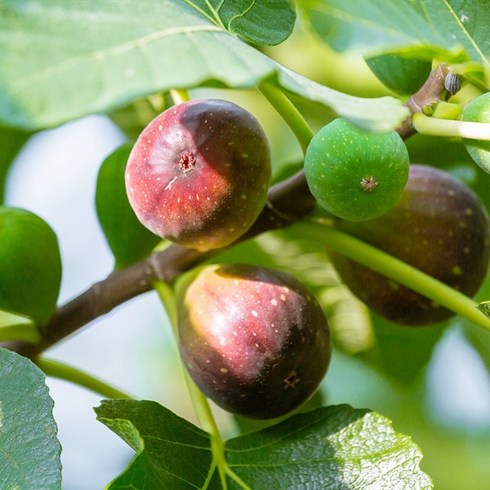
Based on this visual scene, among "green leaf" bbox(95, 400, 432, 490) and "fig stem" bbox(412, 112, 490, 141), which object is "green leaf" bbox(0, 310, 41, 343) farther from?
"fig stem" bbox(412, 112, 490, 141)

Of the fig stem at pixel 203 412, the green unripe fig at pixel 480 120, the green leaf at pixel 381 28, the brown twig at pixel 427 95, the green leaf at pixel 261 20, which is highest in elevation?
the green leaf at pixel 381 28

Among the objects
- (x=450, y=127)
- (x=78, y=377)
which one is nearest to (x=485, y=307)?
(x=450, y=127)

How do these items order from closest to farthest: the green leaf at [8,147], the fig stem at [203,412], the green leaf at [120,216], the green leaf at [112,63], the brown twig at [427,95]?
1. the green leaf at [112,63]
2. the brown twig at [427,95]
3. the fig stem at [203,412]
4. the green leaf at [120,216]
5. the green leaf at [8,147]

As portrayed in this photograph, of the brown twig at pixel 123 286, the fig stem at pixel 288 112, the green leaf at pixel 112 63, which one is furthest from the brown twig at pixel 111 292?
the green leaf at pixel 112 63

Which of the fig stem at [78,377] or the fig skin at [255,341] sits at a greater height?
the fig skin at [255,341]

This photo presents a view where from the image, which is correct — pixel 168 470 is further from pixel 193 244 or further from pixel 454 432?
pixel 454 432

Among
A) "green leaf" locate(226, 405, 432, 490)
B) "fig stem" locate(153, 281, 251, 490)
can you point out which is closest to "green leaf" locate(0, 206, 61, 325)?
"fig stem" locate(153, 281, 251, 490)

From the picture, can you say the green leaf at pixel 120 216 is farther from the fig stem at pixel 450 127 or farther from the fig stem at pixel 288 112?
the fig stem at pixel 450 127
